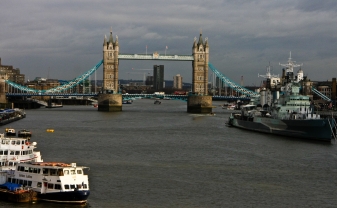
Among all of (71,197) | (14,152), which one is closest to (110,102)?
(14,152)

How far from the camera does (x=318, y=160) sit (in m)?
40.2

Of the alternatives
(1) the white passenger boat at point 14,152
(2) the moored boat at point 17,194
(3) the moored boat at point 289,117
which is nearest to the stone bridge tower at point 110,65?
(3) the moored boat at point 289,117

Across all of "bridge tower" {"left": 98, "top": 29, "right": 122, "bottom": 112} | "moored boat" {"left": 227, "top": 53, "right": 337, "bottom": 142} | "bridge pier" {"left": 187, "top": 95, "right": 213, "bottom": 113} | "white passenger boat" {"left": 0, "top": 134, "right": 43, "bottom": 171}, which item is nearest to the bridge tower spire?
"bridge pier" {"left": 187, "top": 95, "right": 213, "bottom": 113}

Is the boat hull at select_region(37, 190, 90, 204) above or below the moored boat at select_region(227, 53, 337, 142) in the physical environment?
below

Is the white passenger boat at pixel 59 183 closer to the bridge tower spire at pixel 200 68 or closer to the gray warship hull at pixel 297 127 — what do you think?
the gray warship hull at pixel 297 127

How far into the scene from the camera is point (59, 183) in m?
26.0

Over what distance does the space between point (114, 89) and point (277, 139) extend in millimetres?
63834

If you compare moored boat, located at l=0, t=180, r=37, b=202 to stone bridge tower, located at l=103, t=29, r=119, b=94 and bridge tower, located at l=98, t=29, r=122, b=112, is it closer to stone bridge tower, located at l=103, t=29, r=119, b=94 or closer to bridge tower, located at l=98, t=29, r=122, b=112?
bridge tower, located at l=98, t=29, r=122, b=112

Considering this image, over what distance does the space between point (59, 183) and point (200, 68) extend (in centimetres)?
9293

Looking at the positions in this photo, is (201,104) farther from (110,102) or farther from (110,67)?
(110,67)

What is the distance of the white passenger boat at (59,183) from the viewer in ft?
84.7

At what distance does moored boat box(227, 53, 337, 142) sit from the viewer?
5109 cm

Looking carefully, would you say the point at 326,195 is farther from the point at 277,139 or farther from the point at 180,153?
the point at 277,139

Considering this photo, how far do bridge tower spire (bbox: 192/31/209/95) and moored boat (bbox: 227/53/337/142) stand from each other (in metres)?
45.2
